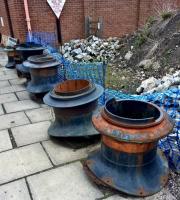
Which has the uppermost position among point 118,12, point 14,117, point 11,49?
point 118,12

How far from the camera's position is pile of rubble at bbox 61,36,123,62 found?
872 cm

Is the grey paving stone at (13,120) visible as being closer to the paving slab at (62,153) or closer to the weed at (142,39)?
the paving slab at (62,153)

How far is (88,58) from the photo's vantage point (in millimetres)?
→ 8617

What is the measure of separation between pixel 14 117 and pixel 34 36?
5.90 m

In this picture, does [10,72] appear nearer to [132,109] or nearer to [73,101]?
[73,101]

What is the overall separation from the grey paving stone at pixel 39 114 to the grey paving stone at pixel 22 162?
3.05ft

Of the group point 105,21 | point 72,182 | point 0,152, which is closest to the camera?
point 72,182

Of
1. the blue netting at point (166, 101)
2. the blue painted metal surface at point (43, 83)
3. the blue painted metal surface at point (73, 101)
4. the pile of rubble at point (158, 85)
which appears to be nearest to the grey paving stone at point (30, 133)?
the blue painted metal surface at point (73, 101)

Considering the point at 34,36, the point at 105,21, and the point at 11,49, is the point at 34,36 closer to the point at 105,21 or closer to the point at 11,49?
the point at 11,49

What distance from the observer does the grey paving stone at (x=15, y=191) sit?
2643 mm

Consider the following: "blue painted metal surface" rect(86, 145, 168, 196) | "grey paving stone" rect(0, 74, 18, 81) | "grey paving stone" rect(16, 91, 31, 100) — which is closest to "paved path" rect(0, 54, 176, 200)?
"blue painted metal surface" rect(86, 145, 168, 196)

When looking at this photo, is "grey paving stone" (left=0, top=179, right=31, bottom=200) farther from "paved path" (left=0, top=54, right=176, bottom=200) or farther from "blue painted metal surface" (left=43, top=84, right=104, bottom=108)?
"blue painted metal surface" (left=43, top=84, right=104, bottom=108)

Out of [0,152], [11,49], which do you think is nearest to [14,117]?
[0,152]

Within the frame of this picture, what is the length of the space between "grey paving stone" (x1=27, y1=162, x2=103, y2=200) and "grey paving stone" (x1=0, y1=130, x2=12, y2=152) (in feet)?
2.81
